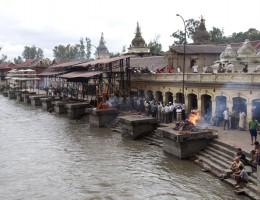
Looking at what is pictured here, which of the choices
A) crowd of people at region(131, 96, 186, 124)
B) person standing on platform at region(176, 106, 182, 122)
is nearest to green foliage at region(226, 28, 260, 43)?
crowd of people at region(131, 96, 186, 124)

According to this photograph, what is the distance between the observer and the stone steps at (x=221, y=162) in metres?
15.1

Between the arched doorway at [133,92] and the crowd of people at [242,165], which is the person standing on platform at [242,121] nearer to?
the crowd of people at [242,165]

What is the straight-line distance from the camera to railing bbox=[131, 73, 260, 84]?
941 inches

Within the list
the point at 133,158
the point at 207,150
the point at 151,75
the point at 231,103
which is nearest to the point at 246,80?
the point at 231,103

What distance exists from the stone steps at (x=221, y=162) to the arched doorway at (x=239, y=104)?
562 cm

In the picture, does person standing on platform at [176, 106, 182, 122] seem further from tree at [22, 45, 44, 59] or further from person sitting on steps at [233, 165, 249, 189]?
tree at [22, 45, 44, 59]

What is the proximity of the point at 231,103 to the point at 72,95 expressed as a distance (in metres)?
30.7

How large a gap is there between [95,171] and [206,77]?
1277 centimetres

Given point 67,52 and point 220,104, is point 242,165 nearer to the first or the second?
point 220,104

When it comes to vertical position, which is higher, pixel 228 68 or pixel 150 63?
pixel 150 63

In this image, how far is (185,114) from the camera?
3009cm

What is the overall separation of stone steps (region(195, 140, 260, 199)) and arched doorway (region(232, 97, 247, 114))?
5.62 meters

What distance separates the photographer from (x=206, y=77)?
28.0m

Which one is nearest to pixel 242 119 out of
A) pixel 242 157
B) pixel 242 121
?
Result: pixel 242 121
